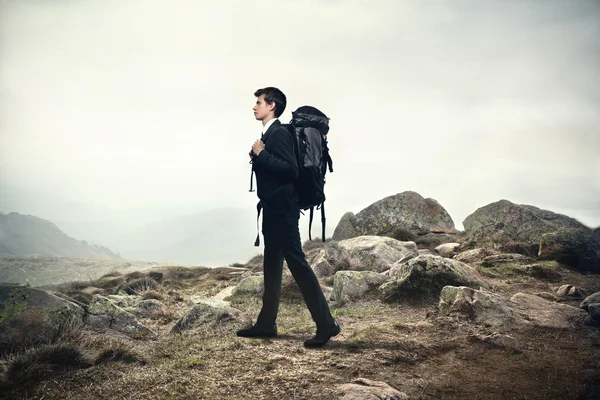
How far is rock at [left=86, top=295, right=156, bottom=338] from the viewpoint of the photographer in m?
7.13

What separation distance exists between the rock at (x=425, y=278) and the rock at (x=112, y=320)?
460 cm

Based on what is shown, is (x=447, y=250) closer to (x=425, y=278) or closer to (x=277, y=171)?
(x=425, y=278)

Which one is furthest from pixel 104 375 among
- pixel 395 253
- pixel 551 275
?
pixel 551 275

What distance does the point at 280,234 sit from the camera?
560 centimetres

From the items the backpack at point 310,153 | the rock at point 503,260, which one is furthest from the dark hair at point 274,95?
the rock at point 503,260

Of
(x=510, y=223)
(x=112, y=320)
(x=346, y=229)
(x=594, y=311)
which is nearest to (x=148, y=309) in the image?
(x=112, y=320)

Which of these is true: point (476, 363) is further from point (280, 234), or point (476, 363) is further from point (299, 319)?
point (299, 319)

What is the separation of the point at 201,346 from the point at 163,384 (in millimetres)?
1435

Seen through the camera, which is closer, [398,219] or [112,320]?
[112,320]

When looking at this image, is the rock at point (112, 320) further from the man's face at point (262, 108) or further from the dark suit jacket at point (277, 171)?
the man's face at point (262, 108)

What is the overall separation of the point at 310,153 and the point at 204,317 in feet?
11.9

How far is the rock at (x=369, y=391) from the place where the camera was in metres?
3.65

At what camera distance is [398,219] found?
759 inches

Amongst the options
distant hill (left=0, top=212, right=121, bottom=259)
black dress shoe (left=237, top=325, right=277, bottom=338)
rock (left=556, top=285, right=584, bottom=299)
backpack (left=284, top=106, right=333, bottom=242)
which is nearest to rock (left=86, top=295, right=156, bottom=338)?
black dress shoe (left=237, top=325, right=277, bottom=338)
